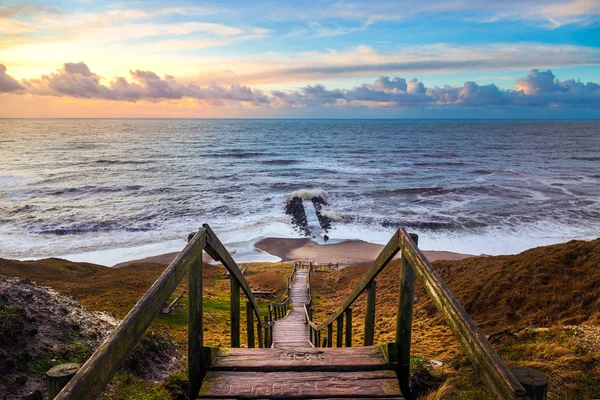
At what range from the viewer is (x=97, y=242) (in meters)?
26.3

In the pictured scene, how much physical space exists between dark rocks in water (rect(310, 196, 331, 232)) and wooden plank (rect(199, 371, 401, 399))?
2850cm

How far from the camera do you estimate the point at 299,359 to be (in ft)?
11.7

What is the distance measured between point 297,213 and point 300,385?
108 feet

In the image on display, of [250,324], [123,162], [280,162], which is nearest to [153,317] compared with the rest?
[250,324]

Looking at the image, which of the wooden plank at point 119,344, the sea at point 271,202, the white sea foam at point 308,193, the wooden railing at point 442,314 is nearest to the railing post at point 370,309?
the wooden railing at point 442,314

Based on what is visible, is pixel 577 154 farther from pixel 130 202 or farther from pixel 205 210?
pixel 130 202

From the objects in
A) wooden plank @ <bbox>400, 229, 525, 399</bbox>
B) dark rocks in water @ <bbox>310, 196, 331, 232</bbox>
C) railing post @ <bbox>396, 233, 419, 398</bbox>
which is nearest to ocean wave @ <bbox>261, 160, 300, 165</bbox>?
dark rocks in water @ <bbox>310, 196, 331, 232</bbox>

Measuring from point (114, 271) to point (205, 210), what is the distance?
15.7m

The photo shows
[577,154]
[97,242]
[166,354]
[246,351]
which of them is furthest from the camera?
[577,154]

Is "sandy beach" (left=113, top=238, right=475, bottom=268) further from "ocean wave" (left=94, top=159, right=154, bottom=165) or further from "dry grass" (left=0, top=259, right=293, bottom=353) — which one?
"ocean wave" (left=94, top=159, right=154, bottom=165)

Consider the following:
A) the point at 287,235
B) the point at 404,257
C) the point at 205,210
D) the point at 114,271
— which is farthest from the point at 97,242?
the point at 404,257

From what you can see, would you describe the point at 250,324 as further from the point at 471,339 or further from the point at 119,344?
the point at 471,339

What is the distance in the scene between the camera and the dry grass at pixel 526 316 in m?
4.14

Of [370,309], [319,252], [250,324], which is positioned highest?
[370,309]
